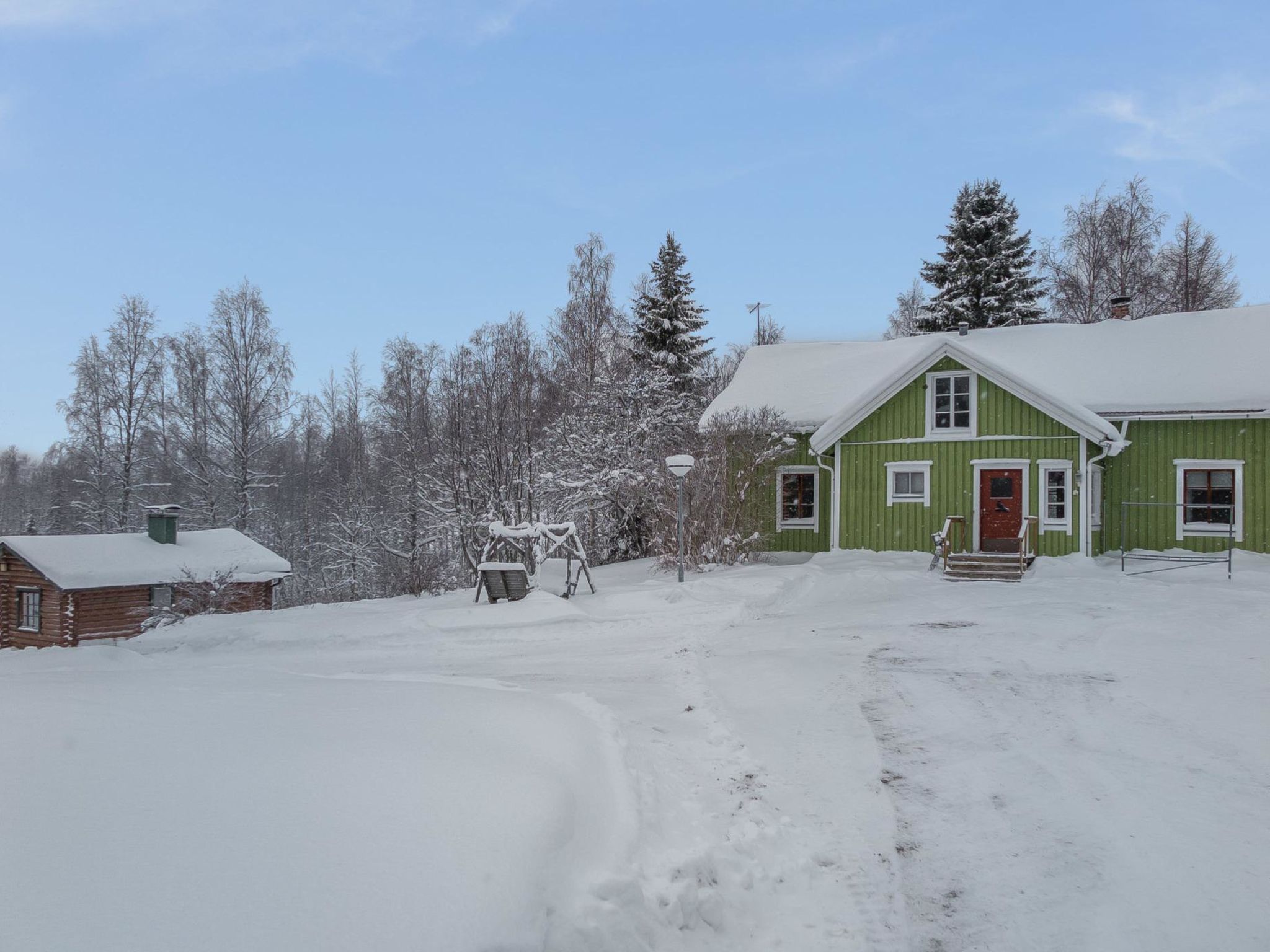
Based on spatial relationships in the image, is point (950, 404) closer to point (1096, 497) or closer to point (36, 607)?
point (1096, 497)

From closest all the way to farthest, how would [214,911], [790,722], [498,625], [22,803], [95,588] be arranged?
[214,911] → [22,803] → [790,722] → [498,625] → [95,588]

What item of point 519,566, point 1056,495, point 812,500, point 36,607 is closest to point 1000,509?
point 1056,495

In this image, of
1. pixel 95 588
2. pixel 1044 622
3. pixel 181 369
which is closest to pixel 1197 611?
pixel 1044 622

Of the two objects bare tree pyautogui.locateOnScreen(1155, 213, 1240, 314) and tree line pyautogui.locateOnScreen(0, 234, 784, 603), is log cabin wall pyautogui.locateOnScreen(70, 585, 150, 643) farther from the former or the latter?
bare tree pyautogui.locateOnScreen(1155, 213, 1240, 314)

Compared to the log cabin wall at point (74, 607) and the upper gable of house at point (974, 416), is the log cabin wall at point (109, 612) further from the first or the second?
the upper gable of house at point (974, 416)

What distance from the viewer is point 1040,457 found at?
16.9 meters

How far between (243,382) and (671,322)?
17483mm

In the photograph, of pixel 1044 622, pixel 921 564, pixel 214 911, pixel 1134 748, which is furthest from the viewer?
pixel 921 564

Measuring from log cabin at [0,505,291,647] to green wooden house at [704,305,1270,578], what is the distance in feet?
49.9

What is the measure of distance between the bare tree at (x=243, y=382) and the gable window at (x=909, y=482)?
77.9 ft

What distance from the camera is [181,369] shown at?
32.5 metres

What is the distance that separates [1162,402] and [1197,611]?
8.51 meters

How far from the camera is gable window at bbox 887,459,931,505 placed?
1788cm

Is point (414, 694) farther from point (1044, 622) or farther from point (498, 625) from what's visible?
point (1044, 622)
